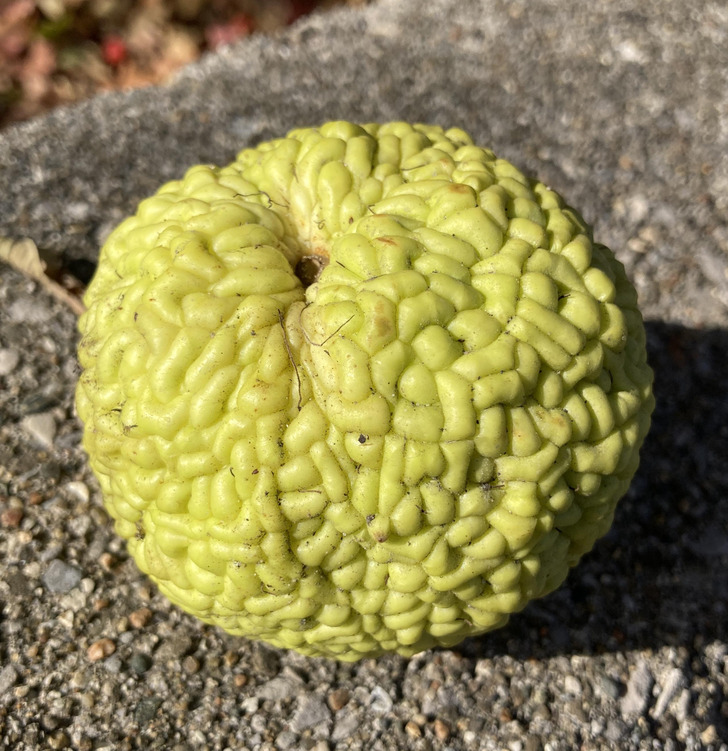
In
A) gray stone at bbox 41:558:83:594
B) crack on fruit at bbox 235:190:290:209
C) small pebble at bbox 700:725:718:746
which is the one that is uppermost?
crack on fruit at bbox 235:190:290:209

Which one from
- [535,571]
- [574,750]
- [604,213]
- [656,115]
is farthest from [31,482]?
[656,115]

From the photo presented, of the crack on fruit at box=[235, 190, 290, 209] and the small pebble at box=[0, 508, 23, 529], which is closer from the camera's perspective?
the crack on fruit at box=[235, 190, 290, 209]

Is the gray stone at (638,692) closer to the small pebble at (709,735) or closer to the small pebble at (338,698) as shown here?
the small pebble at (709,735)

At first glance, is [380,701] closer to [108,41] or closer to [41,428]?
[41,428]

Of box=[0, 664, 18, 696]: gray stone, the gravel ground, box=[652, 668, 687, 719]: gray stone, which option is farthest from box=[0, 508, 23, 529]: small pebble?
box=[652, 668, 687, 719]: gray stone

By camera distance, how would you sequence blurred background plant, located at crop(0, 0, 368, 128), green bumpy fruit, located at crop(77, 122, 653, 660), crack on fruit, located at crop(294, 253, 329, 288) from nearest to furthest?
green bumpy fruit, located at crop(77, 122, 653, 660), crack on fruit, located at crop(294, 253, 329, 288), blurred background plant, located at crop(0, 0, 368, 128)

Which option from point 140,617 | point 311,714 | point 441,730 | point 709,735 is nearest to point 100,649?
point 140,617

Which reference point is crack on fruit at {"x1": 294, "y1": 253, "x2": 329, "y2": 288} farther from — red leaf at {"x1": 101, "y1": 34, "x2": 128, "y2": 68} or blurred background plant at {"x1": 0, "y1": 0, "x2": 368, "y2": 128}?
red leaf at {"x1": 101, "y1": 34, "x2": 128, "y2": 68}

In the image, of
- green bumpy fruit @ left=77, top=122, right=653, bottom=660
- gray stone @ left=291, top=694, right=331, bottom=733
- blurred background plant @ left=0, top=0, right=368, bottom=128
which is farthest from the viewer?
blurred background plant @ left=0, top=0, right=368, bottom=128
